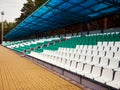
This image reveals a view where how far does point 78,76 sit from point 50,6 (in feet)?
27.7

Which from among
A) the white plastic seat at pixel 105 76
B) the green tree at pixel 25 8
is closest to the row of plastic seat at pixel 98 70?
the white plastic seat at pixel 105 76

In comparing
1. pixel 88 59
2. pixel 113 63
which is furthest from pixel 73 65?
pixel 113 63

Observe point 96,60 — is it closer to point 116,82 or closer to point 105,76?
point 105,76

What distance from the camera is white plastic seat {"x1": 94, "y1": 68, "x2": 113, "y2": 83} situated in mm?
5645

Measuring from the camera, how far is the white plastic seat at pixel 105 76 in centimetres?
565

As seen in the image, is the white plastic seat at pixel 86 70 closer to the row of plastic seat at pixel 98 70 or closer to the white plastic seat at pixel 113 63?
the row of plastic seat at pixel 98 70

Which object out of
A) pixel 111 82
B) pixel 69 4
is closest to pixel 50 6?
pixel 69 4

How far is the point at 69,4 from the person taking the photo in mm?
13383

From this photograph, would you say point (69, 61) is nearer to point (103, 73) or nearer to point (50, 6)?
point (103, 73)

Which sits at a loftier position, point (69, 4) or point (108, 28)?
point (69, 4)

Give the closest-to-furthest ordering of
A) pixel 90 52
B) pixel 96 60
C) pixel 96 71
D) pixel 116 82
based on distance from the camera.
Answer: pixel 116 82, pixel 96 71, pixel 96 60, pixel 90 52

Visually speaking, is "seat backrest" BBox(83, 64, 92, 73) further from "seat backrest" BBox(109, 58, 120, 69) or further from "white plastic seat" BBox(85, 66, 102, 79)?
"seat backrest" BBox(109, 58, 120, 69)

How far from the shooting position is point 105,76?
5891 millimetres

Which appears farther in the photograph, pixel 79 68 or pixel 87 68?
pixel 79 68
